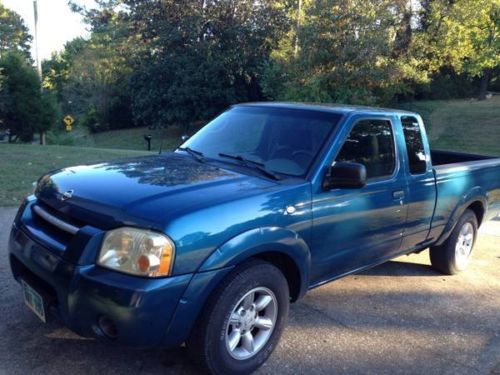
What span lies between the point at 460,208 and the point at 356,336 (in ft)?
6.68

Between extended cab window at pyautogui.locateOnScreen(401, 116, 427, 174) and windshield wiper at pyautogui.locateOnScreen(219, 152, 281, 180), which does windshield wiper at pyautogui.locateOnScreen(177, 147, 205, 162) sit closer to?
windshield wiper at pyautogui.locateOnScreen(219, 152, 281, 180)

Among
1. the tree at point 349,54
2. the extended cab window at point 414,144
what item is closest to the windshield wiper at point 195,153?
the extended cab window at point 414,144

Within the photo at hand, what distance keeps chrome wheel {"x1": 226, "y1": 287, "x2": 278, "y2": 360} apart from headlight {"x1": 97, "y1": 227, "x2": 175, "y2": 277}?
0.62m

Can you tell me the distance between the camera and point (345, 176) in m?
3.62

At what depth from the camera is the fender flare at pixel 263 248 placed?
2.97m

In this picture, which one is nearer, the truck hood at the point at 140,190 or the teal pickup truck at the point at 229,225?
the teal pickup truck at the point at 229,225

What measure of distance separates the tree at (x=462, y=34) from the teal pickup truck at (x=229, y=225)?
72.2 feet

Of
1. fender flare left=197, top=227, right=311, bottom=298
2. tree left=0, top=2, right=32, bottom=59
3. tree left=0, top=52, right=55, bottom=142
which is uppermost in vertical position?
tree left=0, top=2, right=32, bottom=59

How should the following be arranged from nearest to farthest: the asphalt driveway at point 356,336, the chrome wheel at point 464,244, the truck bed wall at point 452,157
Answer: the asphalt driveway at point 356,336
the chrome wheel at point 464,244
the truck bed wall at point 452,157

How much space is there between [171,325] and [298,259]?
1.04 metres

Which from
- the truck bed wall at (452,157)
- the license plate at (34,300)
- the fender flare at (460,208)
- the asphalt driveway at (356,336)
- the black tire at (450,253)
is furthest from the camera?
the truck bed wall at (452,157)

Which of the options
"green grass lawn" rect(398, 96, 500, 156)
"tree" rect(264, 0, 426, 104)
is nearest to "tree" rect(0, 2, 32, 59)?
"tree" rect(264, 0, 426, 104)

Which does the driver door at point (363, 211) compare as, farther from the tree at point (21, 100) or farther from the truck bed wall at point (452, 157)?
the tree at point (21, 100)

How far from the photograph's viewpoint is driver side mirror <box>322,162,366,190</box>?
358 centimetres
